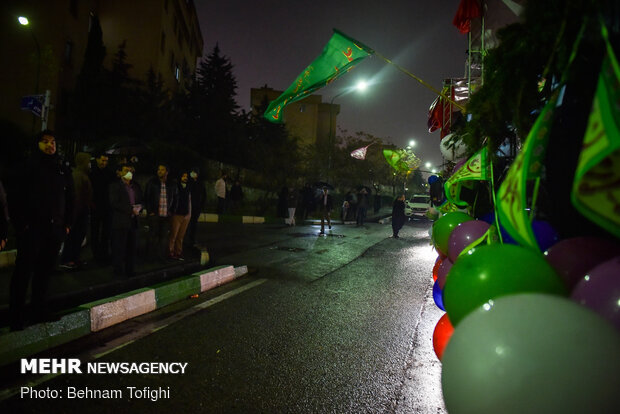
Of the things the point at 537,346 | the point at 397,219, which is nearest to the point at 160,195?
the point at 537,346

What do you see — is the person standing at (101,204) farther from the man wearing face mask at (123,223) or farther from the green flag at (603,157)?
the green flag at (603,157)

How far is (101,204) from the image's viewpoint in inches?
247

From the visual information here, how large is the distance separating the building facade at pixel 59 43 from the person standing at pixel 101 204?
14.9 meters

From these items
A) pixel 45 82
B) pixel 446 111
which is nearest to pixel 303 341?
pixel 446 111

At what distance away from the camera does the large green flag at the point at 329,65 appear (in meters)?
5.06

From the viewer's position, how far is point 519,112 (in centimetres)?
228

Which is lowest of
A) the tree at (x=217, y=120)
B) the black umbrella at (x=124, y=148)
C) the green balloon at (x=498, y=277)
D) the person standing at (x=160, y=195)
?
the green balloon at (x=498, y=277)

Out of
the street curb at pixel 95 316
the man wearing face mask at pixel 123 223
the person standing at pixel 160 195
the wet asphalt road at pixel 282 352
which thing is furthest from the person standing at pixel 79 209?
the wet asphalt road at pixel 282 352

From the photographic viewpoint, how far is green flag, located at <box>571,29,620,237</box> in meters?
1.22

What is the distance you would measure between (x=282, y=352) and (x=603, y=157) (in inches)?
115

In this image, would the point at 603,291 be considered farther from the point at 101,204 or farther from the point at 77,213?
the point at 101,204

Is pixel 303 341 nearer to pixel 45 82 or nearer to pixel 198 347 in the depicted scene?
pixel 198 347

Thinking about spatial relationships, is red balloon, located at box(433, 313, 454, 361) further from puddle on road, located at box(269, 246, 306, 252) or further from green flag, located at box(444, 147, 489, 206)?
puddle on road, located at box(269, 246, 306, 252)

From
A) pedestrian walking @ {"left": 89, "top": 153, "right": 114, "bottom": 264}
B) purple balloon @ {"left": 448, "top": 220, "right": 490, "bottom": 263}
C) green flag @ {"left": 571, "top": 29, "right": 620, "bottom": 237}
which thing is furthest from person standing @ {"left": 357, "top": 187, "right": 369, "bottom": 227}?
green flag @ {"left": 571, "top": 29, "right": 620, "bottom": 237}
